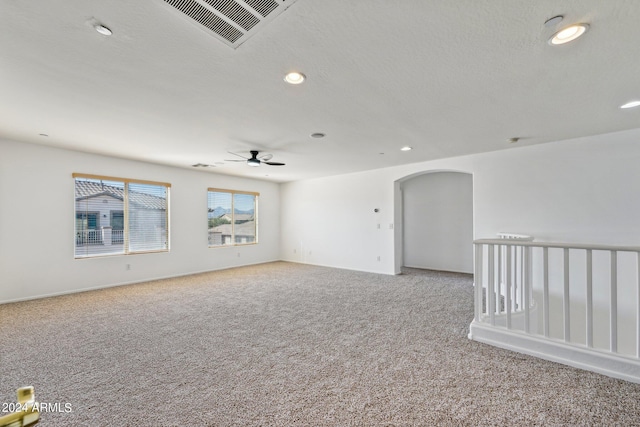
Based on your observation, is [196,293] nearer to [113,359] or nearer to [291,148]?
[113,359]

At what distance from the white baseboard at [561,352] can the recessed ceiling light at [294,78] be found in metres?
3.03

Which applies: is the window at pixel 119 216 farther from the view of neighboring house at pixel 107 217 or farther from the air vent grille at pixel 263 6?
the air vent grille at pixel 263 6

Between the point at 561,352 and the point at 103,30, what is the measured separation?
4340mm

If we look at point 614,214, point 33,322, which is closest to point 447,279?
point 614,214

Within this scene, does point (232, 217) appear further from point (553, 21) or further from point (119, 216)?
point (553, 21)

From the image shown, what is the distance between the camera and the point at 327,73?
232cm

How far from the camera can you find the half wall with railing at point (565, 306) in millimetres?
2244

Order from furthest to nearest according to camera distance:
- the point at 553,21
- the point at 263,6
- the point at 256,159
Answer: the point at 256,159 < the point at 553,21 < the point at 263,6

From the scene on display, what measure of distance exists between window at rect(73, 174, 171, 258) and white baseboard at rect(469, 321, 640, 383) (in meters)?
6.26

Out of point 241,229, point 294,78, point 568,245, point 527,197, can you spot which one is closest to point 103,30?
point 294,78

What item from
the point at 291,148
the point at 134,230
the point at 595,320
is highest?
the point at 291,148

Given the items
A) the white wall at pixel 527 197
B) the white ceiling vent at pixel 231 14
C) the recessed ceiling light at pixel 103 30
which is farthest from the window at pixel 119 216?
the white ceiling vent at pixel 231 14

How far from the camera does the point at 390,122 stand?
3.51 meters

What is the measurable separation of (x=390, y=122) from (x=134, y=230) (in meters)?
5.56
